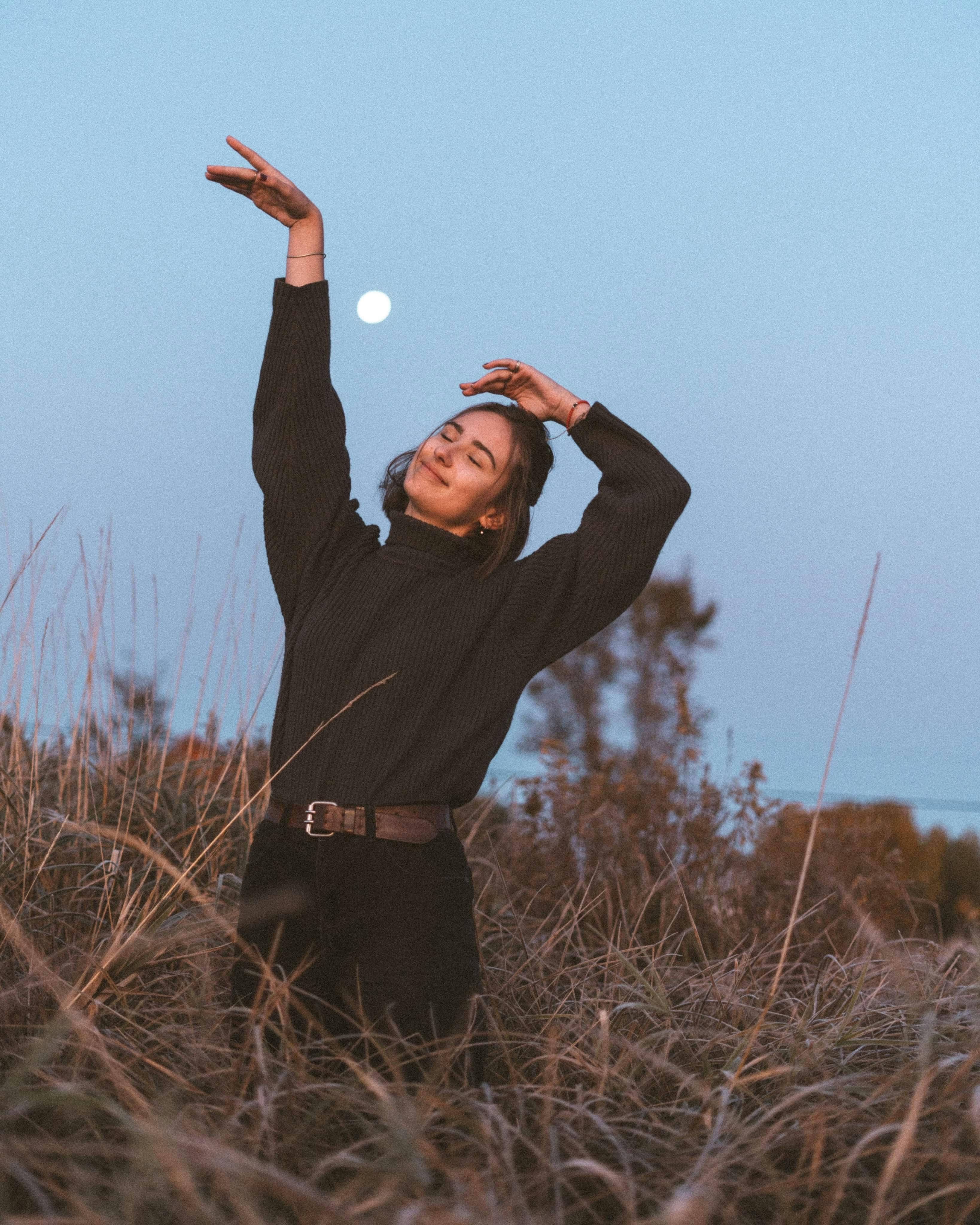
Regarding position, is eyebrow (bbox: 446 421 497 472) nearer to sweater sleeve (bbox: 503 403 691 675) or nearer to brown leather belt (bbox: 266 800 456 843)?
sweater sleeve (bbox: 503 403 691 675)

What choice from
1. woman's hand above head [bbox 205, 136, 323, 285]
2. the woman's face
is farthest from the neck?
woman's hand above head [bbox 205, 136, 323, 285]

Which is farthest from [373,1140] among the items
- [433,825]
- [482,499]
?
[482,499]

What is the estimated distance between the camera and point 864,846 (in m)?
5.21

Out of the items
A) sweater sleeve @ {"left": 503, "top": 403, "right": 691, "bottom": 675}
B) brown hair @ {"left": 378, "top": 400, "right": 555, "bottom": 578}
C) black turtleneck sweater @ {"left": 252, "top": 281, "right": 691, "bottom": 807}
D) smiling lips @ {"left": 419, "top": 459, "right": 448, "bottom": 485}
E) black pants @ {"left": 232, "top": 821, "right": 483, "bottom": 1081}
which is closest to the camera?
black pants @ {"left": 232, "top": 821, "right": 483, "bottom": 1081}

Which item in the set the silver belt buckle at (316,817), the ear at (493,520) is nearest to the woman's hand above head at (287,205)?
the ear at (493,520)

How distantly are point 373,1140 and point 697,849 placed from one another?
10.5 feet

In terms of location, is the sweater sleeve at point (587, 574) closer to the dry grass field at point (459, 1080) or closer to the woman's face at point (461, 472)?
the woman's face at point (461, 472)

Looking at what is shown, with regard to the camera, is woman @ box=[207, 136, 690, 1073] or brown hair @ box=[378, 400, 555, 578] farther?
brown hair @ box=[378, 400, 555, 578]

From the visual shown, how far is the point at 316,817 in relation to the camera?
211 centimetres

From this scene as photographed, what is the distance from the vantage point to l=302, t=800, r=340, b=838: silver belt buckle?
2100 millimetres

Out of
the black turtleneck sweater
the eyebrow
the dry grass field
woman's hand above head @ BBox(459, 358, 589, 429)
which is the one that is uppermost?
woman's hand above head @ BBox(459, 358, 589, 429)

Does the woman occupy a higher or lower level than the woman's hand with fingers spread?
lower

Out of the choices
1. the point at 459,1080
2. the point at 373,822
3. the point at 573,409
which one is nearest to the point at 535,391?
the point at 573,409

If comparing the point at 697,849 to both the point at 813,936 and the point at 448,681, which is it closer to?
the point at 813,936
